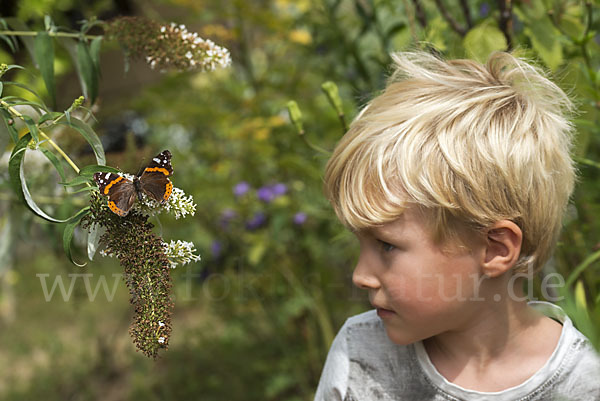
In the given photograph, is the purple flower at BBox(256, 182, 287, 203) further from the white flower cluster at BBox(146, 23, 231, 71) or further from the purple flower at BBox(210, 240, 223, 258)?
the white flower cluster at BBox(146, 23, 231, 71)

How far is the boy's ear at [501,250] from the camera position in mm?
961

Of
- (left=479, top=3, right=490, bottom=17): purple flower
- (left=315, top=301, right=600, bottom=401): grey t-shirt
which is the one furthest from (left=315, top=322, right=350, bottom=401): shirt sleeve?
(left=479, top=3, right=490, bottom=17): purple flower

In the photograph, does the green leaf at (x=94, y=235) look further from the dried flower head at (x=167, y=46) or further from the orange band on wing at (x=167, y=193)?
the dried flower head at (x=167, y=46)

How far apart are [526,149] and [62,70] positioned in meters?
1.78

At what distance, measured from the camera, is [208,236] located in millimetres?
2104

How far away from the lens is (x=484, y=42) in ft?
3.87

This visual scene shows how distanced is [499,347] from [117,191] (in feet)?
2.29

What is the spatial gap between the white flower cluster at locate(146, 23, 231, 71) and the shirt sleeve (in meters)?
0.54

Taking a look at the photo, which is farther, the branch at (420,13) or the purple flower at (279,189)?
the purple flower at (279,189)

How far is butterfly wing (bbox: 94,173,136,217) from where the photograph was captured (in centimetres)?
67

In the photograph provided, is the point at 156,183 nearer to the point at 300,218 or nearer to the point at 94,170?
the point at 94,170

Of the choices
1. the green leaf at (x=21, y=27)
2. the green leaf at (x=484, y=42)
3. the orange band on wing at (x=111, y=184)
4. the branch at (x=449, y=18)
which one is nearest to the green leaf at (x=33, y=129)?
the orange band on wing at (x=111, y=184)

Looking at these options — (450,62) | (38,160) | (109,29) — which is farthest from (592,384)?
(38,160)

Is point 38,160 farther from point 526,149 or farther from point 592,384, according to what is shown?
point 592,384
